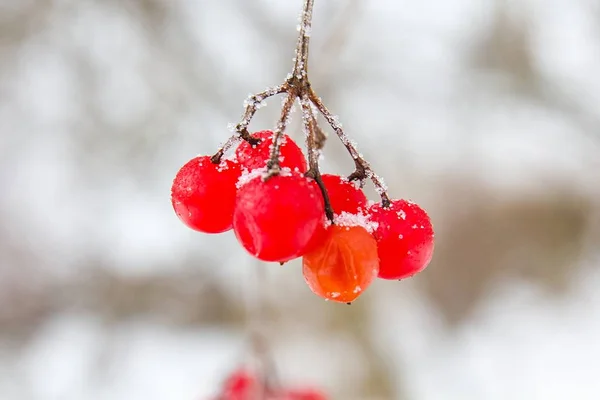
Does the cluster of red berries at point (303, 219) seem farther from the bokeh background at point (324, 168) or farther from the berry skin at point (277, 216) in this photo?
the bokeh background at point (324, 168)

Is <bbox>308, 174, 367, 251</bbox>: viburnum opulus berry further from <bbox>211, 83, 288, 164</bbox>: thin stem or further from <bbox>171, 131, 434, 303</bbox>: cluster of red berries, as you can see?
<bbox>211, 83, 288, 164</bbox>: thin stem

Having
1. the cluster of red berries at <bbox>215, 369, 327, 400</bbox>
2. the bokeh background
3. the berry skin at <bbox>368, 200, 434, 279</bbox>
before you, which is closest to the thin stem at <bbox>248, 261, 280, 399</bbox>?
the cluster of red berries at <bbox>215, 369, 327, 400</bbox>

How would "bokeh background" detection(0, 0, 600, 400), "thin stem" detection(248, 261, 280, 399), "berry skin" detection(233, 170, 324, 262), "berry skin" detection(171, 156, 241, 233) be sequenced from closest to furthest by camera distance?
"berry skin" detection(233, 170, 324, 262) < "berry skin" detection(171, 156, 241, 233) < "thin stem" detection(248, 261, 280, 399) < "bokeh background" detection(0, 0, 600, 400)

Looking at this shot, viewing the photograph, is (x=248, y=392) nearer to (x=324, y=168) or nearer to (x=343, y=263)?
(x=343, y=263)

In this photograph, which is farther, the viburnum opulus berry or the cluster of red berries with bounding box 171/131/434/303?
the viburnum opulus berry

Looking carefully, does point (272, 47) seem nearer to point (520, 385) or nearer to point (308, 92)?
point (520, 385)

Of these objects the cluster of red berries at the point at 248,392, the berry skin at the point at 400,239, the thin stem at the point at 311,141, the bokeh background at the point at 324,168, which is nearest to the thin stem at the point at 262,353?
the cluster of red berries at the point at 248,392

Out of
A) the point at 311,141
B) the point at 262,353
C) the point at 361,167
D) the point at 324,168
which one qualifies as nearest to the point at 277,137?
the point at 311,141
